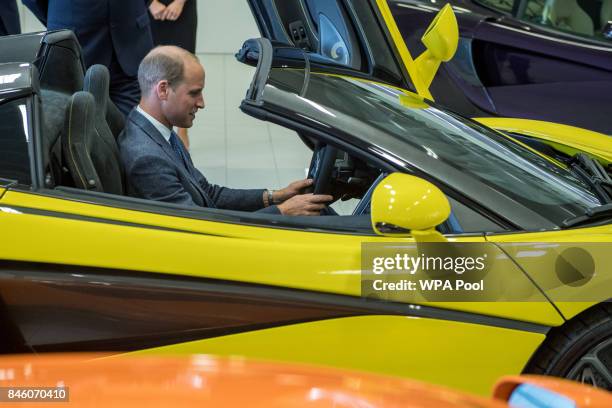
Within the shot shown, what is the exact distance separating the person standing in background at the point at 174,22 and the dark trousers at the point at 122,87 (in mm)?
720

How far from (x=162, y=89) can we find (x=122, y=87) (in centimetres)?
201

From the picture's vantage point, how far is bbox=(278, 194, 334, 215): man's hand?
10.4 feet

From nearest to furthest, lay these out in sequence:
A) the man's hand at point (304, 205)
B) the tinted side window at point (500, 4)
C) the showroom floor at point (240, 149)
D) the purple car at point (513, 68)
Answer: the man's hand at point (304, 205), the purple car at point (513, 68), the tinted side window at point (500, 4), the showroom floor at point (240, 149)

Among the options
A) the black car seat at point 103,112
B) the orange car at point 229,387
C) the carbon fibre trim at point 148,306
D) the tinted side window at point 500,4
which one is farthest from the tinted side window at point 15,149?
the tinted side window at point 500,4

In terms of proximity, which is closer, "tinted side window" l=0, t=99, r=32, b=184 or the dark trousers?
"tinted side window" l=0, t=99, r=32, b=184

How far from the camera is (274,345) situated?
2795 mm

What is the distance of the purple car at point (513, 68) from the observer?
226 inches

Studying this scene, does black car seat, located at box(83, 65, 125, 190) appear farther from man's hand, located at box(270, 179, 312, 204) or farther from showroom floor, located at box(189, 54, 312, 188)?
showroom floor, located at box(189, 54, 312, 188)

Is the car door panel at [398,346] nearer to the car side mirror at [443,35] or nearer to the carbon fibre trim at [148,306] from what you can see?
the carbon fibre trim at [148,306]

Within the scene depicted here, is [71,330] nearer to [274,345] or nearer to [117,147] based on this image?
[274,345]

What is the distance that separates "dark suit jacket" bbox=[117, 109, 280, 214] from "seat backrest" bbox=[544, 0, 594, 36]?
320cm

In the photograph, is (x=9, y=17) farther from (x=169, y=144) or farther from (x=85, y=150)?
(x=85, y=150)

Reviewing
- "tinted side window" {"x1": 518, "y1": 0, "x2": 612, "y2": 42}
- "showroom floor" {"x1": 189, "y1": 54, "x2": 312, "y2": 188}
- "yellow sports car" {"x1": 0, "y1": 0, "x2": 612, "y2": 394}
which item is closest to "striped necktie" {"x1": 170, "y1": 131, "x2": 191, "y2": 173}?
"yellow sports car" {"x1": 0, "y1": 0, "x2": 612, "y2": 394}

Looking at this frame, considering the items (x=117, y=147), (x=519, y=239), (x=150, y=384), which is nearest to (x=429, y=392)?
(x=150, y=384)
